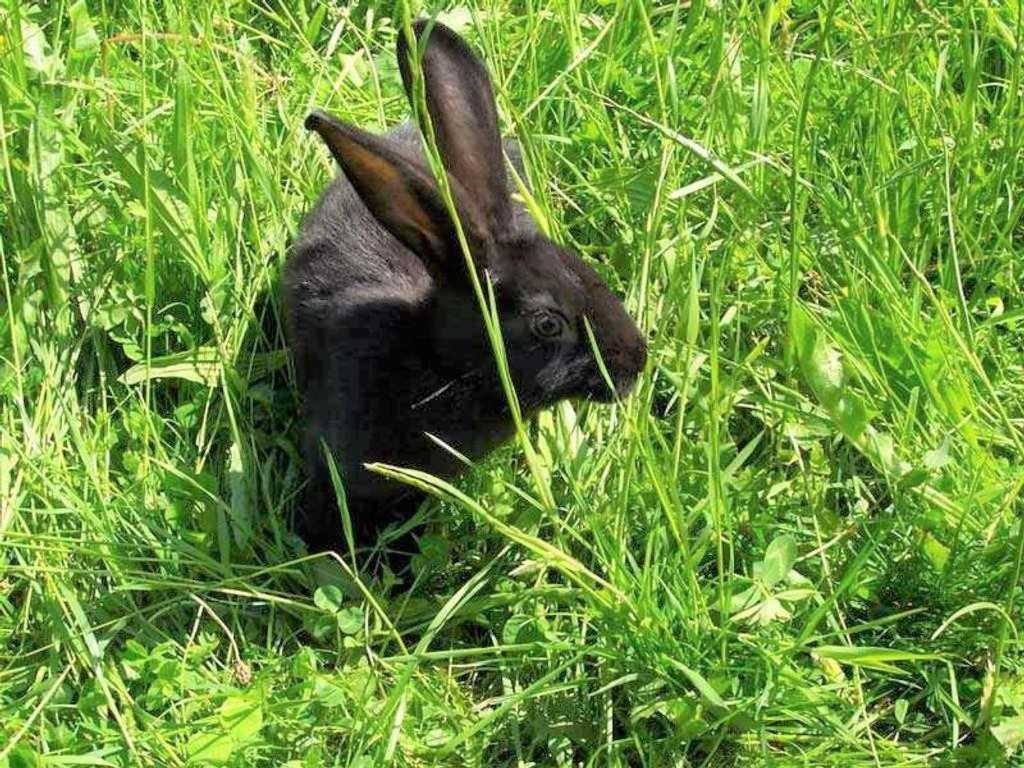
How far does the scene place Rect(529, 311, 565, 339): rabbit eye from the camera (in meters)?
3.66

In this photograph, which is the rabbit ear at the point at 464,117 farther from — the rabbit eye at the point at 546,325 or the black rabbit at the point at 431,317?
the rabbit eye at the point at 546,325

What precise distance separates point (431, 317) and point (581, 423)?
46 cm

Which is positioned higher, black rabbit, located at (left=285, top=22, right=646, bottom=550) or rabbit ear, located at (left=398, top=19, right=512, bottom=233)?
rabbit ear, located at (left=398, top=19, right=512, bottom=233)

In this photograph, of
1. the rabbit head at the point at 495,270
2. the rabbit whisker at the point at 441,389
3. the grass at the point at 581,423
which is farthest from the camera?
the rabbit whisker at the point at 441,389

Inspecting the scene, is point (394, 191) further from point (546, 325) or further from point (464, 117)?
point (546, 325)

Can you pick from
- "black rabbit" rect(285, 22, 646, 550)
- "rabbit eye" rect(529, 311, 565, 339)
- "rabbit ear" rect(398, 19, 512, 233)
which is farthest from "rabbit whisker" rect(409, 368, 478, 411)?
"rabbit ear" rect(398, 19, 512, 233)

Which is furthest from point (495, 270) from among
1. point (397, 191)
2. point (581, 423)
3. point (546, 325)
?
point (581, 423)

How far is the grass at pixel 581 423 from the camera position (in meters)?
3.32

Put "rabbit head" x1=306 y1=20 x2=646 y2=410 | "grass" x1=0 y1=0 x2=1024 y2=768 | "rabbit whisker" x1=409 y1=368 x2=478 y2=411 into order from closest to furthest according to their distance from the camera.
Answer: "grass" x1=0 y1=0 x2=1024 y2=768 < "rabbit head" x1=306 y1=20 x2=646 y2=410 < "rabbit whisker" x1=409 y1=368 x2=478 y2=411

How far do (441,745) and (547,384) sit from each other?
2.75 feet

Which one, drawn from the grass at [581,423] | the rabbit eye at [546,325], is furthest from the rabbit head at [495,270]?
the grass at [581,423]

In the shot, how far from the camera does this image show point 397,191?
138 inches

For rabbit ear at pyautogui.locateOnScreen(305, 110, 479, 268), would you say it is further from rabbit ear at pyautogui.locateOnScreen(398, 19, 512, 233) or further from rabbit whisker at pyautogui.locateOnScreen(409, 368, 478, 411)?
rabbit whisker at pyautogui.locateOnScreen(409, 368, 478, 411)

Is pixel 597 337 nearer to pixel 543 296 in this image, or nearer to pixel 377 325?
pixel 543 296
